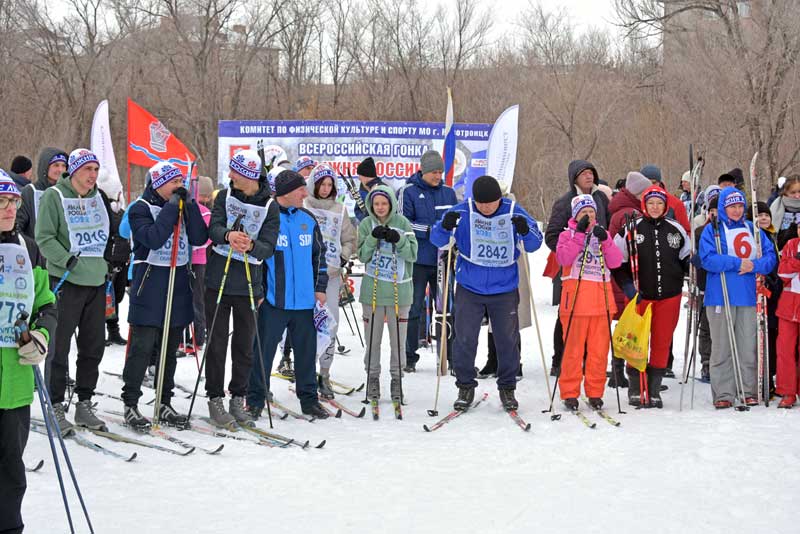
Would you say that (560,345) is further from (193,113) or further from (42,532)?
(193,113)

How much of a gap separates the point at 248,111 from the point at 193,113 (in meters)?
2.35

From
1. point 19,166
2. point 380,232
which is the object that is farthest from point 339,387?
point 19,166

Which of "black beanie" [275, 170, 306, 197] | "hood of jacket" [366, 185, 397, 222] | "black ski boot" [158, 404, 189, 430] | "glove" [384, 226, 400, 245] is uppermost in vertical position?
"black beanie" [275, 170, 306, 197]

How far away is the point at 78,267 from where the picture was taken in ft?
19.5

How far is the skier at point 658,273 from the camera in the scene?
23.2 feet

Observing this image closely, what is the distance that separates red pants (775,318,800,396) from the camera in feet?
22.7

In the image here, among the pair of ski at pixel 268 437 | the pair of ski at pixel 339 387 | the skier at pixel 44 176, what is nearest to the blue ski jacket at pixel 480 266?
the pair of ski at pixel 339 387

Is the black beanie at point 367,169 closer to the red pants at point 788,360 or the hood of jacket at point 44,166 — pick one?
the hood of jacket at point 44,166

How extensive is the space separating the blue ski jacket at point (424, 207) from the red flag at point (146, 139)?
Answer: 18.8 feet

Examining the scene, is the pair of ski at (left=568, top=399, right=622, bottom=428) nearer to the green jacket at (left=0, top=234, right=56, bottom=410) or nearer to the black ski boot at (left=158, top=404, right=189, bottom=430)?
the black ski boot at (left=158, top=404, right=189, bottom=430)

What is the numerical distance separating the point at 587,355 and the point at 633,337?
380 millimetres

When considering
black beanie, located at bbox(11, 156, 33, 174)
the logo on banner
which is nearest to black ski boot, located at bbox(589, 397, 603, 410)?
black beanie, located at bbox(11, 156, 33, 174)

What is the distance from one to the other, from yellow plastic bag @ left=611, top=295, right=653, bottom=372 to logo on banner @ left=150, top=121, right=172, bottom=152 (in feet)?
28.6

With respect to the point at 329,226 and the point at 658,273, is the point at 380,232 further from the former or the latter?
the point at 658,273
